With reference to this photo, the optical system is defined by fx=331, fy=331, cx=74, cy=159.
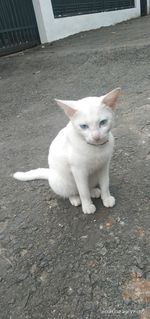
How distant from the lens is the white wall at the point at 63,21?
→ 8602 millimetres

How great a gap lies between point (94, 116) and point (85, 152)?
0.27 m

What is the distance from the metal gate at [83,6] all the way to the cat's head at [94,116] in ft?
25.6

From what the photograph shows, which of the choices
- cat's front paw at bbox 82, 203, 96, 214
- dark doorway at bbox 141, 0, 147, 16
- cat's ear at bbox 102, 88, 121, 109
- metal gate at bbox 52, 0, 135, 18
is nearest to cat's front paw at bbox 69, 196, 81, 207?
cat's front paw at bbox 82, 203, 96, 214

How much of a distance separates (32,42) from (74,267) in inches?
306

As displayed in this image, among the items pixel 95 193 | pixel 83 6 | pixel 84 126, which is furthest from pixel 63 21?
pixel 84 126

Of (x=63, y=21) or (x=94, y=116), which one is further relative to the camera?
(x=63, y=21)

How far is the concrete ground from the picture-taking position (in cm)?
187

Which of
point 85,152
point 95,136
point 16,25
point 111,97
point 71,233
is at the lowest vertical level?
point 16,25

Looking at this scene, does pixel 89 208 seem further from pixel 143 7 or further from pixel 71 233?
pixel 143 7

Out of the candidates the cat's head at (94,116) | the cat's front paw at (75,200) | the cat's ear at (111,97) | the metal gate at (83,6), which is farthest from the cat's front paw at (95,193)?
the metal gate at (83,6)

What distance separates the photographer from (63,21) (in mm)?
9164

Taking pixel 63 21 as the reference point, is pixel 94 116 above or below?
above

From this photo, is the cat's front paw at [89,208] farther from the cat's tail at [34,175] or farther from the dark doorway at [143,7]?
the dark doorway at [143,7]

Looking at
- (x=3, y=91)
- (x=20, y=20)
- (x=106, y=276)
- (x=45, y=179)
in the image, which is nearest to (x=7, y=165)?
(x=45, y=179)
